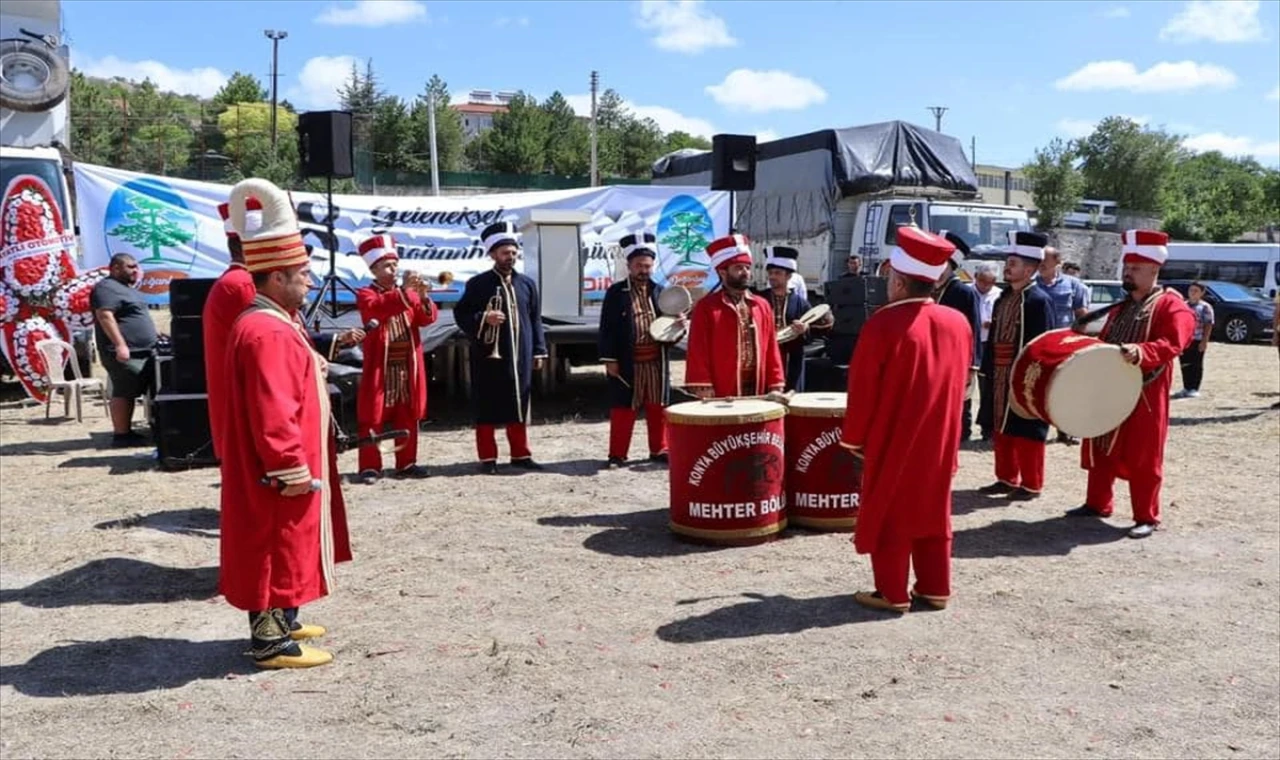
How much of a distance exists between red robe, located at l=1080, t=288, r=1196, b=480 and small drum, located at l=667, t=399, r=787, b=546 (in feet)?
6.75

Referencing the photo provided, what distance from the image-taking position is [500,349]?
8516mm

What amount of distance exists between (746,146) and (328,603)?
7.84 metres

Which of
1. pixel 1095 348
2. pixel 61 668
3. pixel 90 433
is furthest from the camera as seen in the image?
pixel 90 433

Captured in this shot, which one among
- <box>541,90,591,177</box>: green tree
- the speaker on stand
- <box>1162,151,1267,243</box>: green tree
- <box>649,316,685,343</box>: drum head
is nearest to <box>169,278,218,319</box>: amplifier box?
the speaker on stand

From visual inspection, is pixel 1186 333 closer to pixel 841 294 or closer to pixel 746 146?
pixel 841 294

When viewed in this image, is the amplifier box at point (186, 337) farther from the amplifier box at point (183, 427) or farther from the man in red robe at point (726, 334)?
the man in red robe at point (726, 334)

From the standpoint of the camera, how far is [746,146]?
39.0 ft

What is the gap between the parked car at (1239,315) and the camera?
22625 mm

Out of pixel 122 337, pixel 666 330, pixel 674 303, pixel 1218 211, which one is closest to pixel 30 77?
pixel 122 337

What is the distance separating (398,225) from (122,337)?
5.25m

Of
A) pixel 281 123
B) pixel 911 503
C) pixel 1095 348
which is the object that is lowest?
pixel 911 503

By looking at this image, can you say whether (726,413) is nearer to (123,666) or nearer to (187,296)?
(123,666)

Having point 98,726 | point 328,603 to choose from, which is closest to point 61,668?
point 98,726

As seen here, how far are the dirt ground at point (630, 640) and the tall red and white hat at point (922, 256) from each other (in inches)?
62.4
